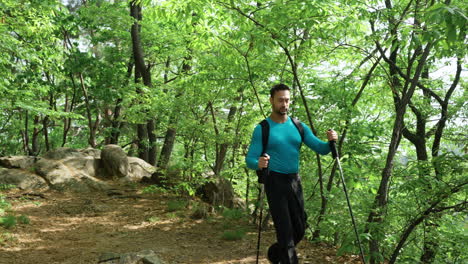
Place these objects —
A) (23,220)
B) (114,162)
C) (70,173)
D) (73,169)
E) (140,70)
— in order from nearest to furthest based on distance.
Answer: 1. (23,220)
2. (70,173)
3. (73,169)
4. (114,162)
5. (140,70)

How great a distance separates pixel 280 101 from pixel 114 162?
9.63m

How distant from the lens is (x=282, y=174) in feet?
11.1

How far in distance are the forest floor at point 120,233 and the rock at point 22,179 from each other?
1.30 ft

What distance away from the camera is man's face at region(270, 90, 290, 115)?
11.1 feet

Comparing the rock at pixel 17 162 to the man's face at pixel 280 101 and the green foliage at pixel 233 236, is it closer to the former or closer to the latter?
the green foliage at pixel 233 236

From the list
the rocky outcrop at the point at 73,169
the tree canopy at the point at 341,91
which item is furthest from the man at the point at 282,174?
the rocky outcrop at the point at 73,169

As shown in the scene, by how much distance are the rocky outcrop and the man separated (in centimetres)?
853

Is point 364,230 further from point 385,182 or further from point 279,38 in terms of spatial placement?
point 279,38

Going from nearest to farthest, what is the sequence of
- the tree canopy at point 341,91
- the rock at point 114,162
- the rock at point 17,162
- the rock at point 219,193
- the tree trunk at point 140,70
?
the tree canopy at point 341,91 < the rock at point 219,193 < the rock at point 17,162 < the rock at point 114,162 < the tree trunk at point 140,70

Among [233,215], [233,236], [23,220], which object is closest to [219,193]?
[233,215]

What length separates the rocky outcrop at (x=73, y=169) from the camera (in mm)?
10109

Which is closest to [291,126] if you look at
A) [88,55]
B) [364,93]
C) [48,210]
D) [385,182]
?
[385,182]

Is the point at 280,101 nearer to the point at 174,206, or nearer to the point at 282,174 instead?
the point at 282,174

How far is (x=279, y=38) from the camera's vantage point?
463 centimetres
